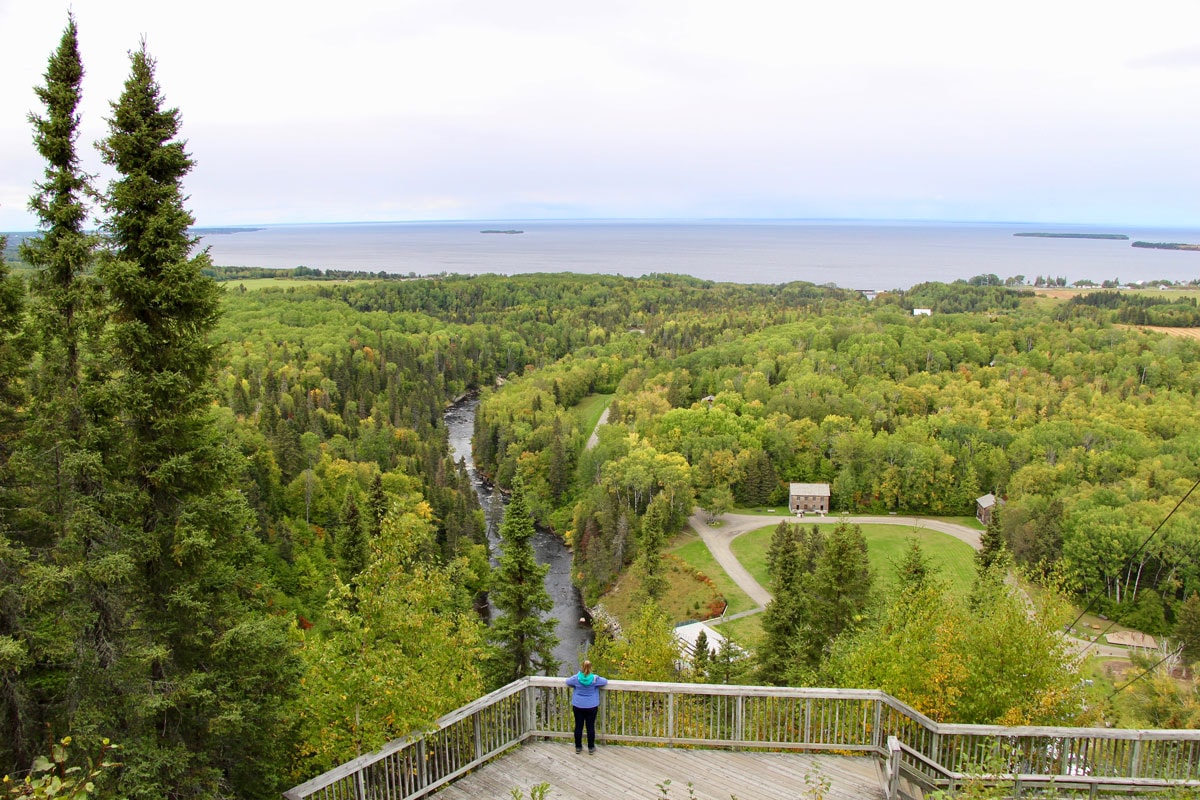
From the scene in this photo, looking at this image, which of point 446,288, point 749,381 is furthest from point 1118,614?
point 446,288

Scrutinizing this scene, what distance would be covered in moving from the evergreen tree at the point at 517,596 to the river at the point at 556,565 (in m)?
3.43

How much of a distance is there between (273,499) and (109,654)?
3791 centimetres

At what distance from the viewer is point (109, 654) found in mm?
10898

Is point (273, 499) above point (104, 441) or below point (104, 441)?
below

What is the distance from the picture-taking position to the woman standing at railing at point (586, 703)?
10031mm

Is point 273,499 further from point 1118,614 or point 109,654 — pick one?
point 1118,614

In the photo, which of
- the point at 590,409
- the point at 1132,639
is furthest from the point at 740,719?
the point at 590,409

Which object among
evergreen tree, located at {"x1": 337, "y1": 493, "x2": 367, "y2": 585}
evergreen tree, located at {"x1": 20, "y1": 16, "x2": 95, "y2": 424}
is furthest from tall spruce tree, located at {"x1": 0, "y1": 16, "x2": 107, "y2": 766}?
evergreen tree, located at {"x1": 337, "y1": 493, "x2": 367, "y2": 585}

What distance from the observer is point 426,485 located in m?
55.7

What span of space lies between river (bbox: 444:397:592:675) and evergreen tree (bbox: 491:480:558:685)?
3.43 metres

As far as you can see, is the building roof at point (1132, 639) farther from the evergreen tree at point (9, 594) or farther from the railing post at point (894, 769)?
the evergreen tree at point (9, 594)

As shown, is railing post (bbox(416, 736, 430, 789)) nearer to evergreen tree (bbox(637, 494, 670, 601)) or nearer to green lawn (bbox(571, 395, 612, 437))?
evergreen tree (bbox(637, 494, 670, 601))

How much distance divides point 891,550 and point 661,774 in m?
45.8

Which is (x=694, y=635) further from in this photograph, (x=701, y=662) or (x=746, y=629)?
(x=701, y=662)
